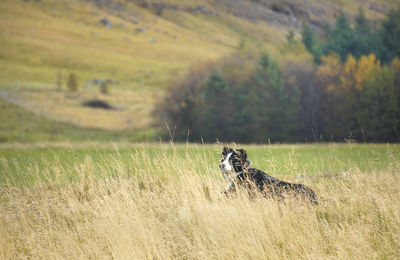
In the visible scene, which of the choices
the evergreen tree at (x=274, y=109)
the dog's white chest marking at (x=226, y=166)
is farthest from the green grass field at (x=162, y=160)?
the evergreen tree at (x=274, y=109)

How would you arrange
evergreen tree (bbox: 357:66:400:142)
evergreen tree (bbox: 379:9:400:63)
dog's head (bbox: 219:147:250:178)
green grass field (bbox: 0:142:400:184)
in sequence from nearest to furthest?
dog's head (bbox: 219:147:250:178) → green grass field (bbox: 0:142:400:184) → evergreen tree (bbox: 357:66:400:142) → evergreen tree (bbox: 379:9:400:63)

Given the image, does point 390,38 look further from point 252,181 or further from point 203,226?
Answer: point 203,226

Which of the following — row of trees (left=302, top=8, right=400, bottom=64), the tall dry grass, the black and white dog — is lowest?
the tall dry grass

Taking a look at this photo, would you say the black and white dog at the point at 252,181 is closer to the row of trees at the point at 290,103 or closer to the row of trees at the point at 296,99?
the row of trees at the point at 296,99

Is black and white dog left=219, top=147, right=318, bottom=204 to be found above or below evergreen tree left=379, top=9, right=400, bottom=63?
below

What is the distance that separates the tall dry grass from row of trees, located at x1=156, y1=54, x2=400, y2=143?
42971 mm

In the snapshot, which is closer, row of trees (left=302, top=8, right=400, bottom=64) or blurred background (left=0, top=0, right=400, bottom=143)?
blurred background (left=0, top=0, right=400, bottom=143)

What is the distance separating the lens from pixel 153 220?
8414 mm

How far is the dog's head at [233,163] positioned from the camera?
900 centimetres

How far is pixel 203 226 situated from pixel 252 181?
1612 millimetres

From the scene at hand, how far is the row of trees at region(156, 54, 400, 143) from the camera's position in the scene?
5262 cm

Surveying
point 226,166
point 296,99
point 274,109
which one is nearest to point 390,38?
point 296,99

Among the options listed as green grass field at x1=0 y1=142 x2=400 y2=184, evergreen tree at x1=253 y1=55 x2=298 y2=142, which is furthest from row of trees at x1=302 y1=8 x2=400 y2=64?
green grass field at x1=0 y1=142 x2=400 y2=184

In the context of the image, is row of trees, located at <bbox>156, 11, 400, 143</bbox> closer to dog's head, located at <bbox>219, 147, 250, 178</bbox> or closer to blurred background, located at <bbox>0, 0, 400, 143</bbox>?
blurred background, located at <bbox>0, 0, 400, 143</bbox>
